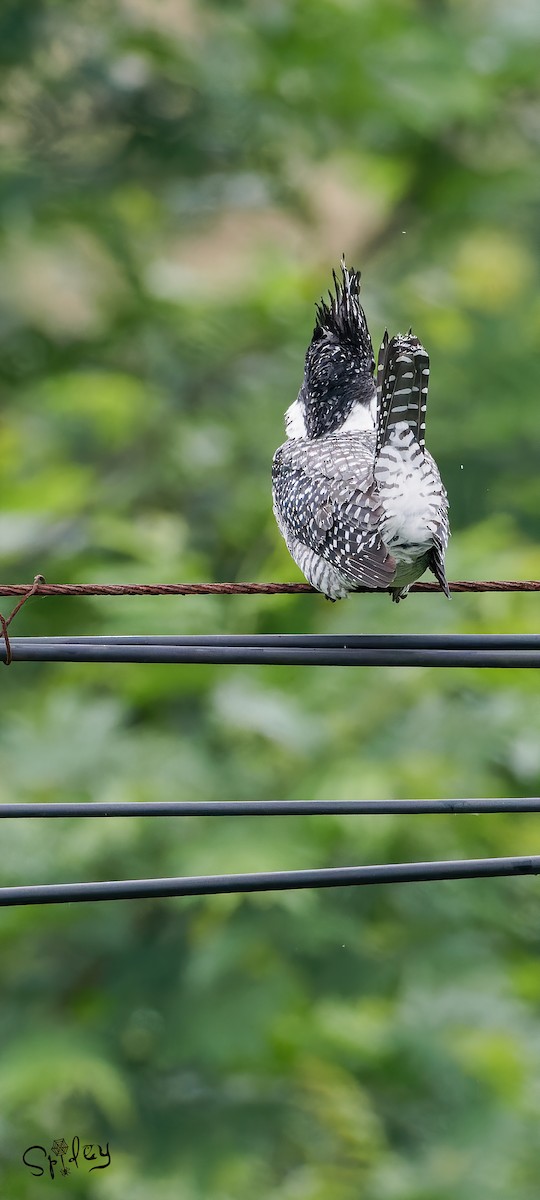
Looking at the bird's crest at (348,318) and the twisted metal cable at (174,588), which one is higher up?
the bird's crest at (348,318)

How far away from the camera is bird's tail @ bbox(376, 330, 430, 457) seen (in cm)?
385

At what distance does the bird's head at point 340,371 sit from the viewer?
503 cm

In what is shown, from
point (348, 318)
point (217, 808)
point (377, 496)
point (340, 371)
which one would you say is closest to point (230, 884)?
point (217, 808)

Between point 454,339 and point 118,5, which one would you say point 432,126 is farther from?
point 118,5

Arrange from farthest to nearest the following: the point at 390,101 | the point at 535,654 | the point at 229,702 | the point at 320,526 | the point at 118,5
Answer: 1. the point at 118,5
2. the point at 390,101
3. the point at 229,702
4. the point at 320,526
5. the point at 535,654

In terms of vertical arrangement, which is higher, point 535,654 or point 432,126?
point 432,126

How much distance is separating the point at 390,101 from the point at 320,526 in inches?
156

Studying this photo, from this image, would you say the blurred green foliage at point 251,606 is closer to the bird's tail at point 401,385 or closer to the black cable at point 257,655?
the bird's tail at point 401,385

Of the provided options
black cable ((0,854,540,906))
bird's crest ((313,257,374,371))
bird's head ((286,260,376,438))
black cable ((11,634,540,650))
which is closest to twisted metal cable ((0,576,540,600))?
black cable ((11,634,540,650))

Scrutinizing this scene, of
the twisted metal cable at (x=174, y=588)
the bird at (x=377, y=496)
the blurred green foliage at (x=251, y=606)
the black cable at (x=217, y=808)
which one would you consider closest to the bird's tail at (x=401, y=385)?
the bird at (x=377, y=496)

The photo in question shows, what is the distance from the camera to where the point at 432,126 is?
739cm

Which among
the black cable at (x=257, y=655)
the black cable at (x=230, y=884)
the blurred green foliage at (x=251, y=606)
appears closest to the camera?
the black cable at (x=230, y=884)

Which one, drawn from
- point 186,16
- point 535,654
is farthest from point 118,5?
point 535,654

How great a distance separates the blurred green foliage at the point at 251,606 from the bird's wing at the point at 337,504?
1.45m
